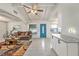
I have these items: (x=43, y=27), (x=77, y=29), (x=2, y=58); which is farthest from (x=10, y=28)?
(x=43, y=27)

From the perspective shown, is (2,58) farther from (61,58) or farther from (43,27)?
(43,27)

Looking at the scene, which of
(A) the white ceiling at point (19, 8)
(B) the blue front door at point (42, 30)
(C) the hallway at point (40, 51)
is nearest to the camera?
(A) the white ceiling at point (19, 8)

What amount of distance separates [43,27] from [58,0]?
1437cm

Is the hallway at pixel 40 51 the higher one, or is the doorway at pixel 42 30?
the doorway at pixel 42 30

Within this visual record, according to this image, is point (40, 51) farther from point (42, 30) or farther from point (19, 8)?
point (42, 30)

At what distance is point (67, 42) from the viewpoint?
10.8ft

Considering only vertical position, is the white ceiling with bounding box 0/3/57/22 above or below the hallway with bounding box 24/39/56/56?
above

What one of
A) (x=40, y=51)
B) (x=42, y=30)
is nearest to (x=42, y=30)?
(x=42, y=30)

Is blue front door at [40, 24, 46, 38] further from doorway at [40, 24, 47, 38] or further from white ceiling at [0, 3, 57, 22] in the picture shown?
white ceiling at [0, 3, 57, 22]

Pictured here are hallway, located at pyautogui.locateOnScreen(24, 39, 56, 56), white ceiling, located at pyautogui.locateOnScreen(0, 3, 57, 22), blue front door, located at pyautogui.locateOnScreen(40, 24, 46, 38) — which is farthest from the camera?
blue front door, located at pyautogui.locateOnScreen(40, 24, 46, 38)

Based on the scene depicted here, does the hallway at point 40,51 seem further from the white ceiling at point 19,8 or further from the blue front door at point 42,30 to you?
the blue front door at point 42,30

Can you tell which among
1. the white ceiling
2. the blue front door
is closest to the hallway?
the white ceiling

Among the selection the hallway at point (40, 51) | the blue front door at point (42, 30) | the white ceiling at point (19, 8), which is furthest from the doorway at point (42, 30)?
the hallway at point (40, 51)

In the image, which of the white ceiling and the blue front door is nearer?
the white ceiling
